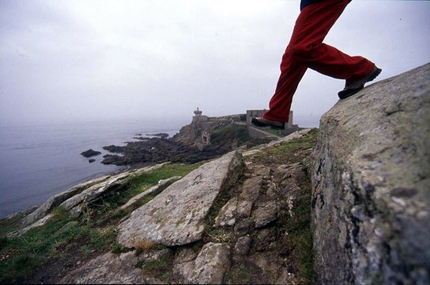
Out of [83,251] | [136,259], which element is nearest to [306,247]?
[136,259]

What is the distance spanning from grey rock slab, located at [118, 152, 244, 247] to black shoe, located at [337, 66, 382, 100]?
2.51 metres

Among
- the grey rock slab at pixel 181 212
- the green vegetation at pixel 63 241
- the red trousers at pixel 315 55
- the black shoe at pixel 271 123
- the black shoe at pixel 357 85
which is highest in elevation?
the red trousers at pixel 315 55

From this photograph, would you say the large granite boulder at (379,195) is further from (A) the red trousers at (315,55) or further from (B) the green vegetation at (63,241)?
(B) the green vegetation at (63,241)

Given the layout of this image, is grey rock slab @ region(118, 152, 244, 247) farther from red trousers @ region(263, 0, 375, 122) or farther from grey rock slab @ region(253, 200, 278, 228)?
red trousers @ region(263, 0, 375, 122)

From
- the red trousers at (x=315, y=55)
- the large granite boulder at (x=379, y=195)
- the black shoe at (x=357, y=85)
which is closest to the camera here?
the large granite boulder at (x=379, y=195)

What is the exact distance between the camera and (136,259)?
2.83 m

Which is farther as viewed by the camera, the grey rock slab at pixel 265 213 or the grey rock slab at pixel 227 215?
the grey rock slab at pixel 227 215

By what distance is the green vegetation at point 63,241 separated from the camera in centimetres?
286

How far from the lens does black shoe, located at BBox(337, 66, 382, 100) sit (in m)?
3.32

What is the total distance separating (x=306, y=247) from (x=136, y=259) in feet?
7.24

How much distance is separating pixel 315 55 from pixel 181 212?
3175 mm

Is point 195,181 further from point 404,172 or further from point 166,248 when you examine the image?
point 404,172

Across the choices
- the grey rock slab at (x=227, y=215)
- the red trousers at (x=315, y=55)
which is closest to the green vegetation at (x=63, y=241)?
the grey rock slab at (x=227, y=215)

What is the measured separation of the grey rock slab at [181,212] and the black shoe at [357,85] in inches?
98.8
